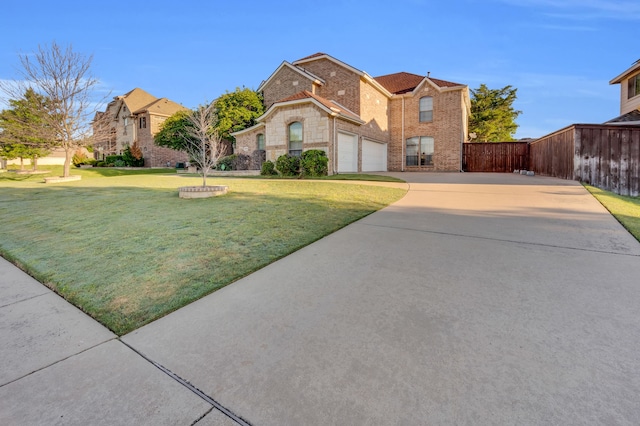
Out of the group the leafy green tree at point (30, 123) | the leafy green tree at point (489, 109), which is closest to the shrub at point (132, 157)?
the leafy green tree at point (30, 123)

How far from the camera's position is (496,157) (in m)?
21.3

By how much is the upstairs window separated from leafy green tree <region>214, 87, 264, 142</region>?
78.9ft

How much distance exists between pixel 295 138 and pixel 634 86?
20.6 metres

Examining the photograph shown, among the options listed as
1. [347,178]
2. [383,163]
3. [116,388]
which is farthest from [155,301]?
[383,163]

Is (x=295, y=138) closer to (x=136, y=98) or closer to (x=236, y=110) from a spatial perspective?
(x=236, y=110)

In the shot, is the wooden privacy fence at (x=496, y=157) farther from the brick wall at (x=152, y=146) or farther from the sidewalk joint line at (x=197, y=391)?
the brick wall at (x=152, y=146)

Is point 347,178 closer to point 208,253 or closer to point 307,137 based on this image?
point 307,137

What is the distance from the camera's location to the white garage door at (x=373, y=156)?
20.2 metres

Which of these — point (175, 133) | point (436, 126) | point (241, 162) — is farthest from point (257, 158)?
point (436, 126)

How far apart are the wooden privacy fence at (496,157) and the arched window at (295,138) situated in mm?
12734

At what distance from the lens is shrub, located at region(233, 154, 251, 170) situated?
20898 millimetres

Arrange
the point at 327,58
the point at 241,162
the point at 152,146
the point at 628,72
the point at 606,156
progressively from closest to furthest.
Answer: the point at 606,156
the point at 628,72
the point at 327,58
the point at 241,162
the point at 152,146

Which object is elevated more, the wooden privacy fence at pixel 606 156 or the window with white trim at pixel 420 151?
the window with white trim at pixel 420 151

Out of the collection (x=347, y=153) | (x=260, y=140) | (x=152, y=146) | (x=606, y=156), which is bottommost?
(x=606, y=156)
